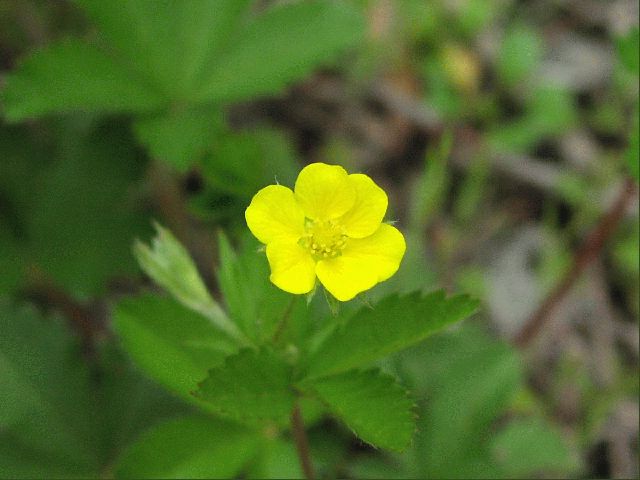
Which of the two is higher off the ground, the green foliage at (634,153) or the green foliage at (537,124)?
the green foliage at (537,124)

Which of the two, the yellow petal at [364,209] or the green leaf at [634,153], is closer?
the yellow petal at [364,209]

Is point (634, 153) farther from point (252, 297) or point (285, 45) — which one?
point (285, 45)

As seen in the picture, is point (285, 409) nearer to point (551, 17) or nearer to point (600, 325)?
point (600, 325)

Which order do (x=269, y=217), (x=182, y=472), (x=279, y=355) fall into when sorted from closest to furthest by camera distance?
(x=269, y=217)
(x=279, y=355)
(x=182, y=472)

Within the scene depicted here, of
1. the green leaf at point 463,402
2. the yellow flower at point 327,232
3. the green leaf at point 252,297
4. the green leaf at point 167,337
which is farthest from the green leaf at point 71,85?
the green leaf at point 463,402

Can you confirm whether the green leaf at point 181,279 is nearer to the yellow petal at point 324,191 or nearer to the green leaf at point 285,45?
the yellow petal at point 324,191

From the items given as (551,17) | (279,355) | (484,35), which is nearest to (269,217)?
(279,355)

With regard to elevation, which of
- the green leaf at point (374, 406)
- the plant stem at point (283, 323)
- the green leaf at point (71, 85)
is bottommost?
the green leaf at point (374, 406)

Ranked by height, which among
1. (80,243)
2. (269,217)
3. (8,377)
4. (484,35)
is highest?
(484,35)
